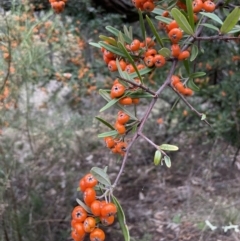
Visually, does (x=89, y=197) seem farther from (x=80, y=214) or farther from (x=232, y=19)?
(x=232, y=19)

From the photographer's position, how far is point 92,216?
0.83 m

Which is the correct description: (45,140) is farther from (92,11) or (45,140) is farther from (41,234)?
(92,11)

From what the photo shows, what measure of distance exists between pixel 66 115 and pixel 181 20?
3414 millimetres

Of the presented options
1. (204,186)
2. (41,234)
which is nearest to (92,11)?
(41,234)

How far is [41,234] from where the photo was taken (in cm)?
287

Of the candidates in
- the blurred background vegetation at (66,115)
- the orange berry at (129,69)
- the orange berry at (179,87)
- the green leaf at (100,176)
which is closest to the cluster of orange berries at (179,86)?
the orange berry at (179,87)

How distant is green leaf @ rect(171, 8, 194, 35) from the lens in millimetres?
934

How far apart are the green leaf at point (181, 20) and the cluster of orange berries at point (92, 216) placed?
0.39 metres

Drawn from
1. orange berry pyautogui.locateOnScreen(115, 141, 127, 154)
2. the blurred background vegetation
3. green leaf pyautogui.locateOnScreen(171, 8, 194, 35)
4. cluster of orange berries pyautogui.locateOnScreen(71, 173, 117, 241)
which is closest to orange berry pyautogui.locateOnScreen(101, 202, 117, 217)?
cluster of orange berries pyautogui.locateOnScreen(71, 173, 117, 241)

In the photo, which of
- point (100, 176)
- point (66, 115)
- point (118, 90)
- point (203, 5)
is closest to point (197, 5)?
point (203, 5)

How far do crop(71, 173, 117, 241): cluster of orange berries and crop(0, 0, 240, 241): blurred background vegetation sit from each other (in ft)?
4.04

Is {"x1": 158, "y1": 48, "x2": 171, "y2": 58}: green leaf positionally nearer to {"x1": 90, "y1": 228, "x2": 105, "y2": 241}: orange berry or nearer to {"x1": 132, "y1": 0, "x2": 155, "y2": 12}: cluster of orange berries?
{"x1": 132, "y1": 0, "x2": 155, "y2": 12}: cluster of orange berries

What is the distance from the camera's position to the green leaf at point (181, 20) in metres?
0.93

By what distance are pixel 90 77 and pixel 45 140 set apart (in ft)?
2.12
